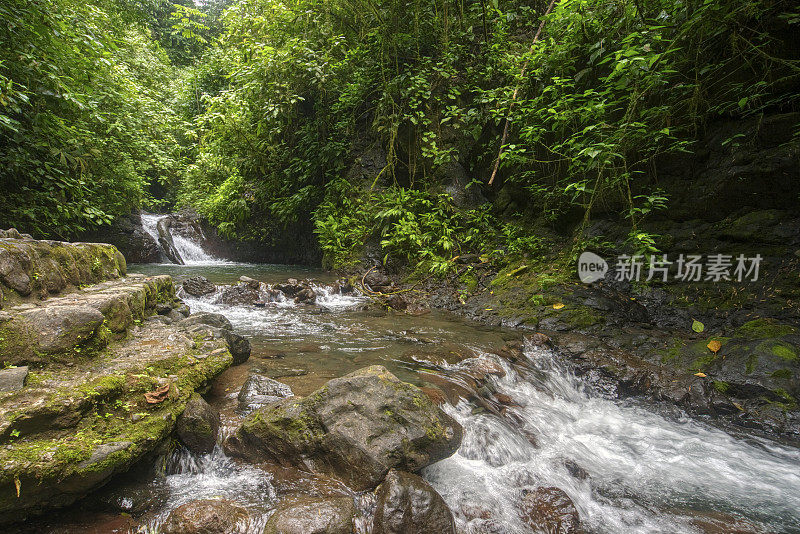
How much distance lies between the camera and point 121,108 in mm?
8398

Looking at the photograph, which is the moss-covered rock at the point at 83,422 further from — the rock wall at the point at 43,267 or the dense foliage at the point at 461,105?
the dense foliage at the point at 461,105

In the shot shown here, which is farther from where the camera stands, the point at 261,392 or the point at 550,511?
the point at 261,392

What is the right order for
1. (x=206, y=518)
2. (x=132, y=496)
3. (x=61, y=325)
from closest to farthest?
1. (x=206, y=518)
2. (x=132, y=496)
3. (x=61, y=325)

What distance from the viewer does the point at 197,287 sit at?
729 centimetres

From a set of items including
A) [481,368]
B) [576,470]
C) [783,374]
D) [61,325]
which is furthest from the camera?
[481,368]

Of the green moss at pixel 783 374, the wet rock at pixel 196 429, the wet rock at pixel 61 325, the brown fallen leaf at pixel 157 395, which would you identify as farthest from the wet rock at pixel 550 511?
the wet rock at pixel 61 325

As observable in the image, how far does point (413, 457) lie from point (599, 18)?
747 centimetres

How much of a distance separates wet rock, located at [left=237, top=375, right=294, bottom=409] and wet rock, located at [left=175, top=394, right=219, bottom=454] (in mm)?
489

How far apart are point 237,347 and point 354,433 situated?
2176mm

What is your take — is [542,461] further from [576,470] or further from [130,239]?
[130,239]

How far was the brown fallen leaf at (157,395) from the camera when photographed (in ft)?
7.77

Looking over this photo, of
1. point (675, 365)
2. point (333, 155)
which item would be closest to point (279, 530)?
point (675, 365)

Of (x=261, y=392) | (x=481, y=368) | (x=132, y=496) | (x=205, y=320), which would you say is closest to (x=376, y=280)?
(x=205, y=320)

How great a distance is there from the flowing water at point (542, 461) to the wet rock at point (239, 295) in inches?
95.8
